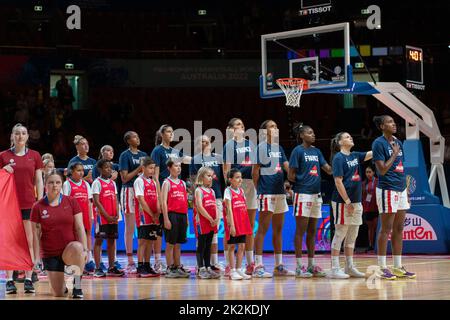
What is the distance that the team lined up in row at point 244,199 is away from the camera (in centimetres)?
1034

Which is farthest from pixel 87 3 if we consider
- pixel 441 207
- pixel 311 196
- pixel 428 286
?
pixel 428 286

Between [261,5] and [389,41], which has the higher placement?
[261,5]

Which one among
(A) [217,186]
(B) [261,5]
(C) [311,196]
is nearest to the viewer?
(C) [311,196]

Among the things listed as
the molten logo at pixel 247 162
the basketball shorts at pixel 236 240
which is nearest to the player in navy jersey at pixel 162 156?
the molten logo at pixel 247 162

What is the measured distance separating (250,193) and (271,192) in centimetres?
42

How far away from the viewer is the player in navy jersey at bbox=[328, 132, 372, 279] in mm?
10328

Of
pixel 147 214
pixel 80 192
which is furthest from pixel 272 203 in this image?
pixel 80 192

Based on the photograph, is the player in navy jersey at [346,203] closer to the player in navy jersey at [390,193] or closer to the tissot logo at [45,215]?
the player in navy jersey at [390,193]

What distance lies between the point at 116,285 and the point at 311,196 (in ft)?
10.2

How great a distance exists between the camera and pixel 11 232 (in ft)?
28.9

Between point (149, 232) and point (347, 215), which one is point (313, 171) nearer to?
point (347, 215)

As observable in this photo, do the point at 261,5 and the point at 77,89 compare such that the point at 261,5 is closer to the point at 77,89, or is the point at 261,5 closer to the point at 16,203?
the point at 77,89

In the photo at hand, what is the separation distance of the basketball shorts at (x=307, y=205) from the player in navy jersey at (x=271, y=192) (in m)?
0.31

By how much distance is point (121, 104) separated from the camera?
2325 centimetres
